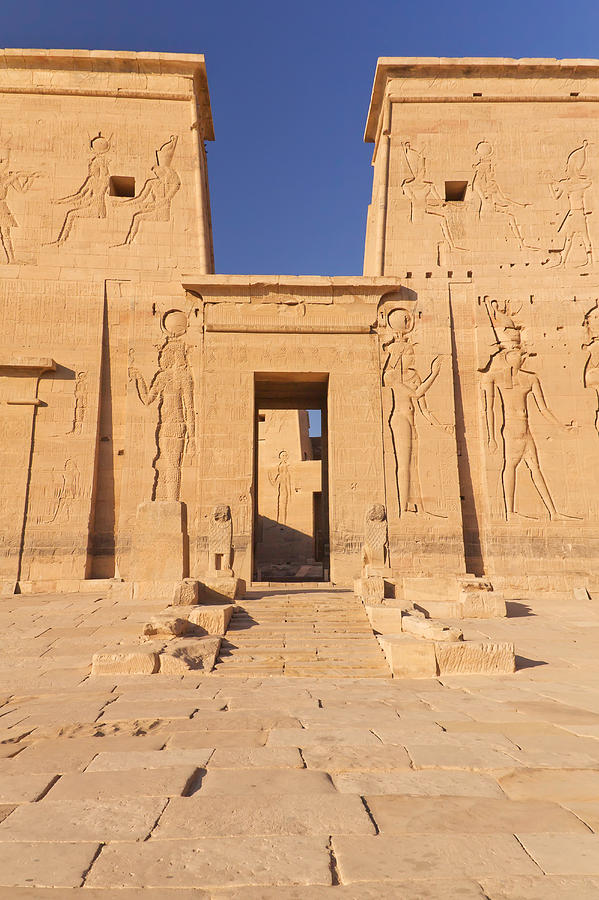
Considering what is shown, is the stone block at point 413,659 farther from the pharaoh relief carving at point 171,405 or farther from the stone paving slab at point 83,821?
the pharaoh relief carving at point 171,405

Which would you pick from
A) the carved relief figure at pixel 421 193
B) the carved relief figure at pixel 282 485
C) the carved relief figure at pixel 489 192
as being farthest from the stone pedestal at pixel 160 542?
the carved relief figure at pixel 282 485

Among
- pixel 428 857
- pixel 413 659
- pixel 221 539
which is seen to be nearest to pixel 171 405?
pixel 221 539

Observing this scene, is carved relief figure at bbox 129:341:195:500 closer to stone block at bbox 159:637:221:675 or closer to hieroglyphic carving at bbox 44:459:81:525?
hieroglyphic carving at bbox 44:459:81:525

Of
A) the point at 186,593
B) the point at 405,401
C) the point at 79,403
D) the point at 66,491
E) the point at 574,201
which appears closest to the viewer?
the point at 186,593

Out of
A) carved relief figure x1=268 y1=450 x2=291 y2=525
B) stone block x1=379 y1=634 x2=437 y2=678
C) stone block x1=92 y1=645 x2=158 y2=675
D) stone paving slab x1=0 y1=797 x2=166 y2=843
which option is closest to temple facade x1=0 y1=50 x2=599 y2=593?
carved relief figure x1=268 y1=450 x2=291 y2=525

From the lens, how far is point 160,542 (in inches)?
352

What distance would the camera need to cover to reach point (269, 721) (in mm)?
4012

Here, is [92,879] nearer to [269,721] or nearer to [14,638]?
[269,721]

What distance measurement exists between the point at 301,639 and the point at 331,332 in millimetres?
7701

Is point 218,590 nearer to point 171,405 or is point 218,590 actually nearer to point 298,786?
point 171,405

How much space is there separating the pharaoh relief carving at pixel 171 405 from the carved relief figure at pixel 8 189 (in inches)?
142

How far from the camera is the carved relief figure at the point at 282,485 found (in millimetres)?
19484

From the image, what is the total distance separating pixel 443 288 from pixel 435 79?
17.1 feet

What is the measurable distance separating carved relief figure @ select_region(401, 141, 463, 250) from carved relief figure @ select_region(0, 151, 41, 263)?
828 centimetres
